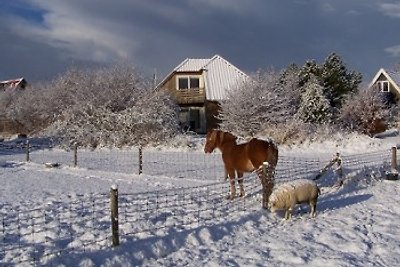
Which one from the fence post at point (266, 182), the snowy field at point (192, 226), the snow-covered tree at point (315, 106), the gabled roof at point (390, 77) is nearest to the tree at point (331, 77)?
the snow-covered tree at point (315, 106)

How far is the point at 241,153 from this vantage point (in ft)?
42.2

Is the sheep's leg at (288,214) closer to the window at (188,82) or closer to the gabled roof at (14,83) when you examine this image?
the window at (188,82)

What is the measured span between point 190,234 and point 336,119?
31.9 m

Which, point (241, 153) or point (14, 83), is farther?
point (14, 83)

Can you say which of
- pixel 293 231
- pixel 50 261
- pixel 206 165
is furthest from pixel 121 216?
pixel 206 165

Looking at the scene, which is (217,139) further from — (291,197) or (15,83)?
(15,83)

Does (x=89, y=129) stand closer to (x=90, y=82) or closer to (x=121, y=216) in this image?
(x=90, y=82)

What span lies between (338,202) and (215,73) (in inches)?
1377

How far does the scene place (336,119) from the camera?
1524 inches

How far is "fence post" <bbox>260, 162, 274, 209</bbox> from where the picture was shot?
1113 cm

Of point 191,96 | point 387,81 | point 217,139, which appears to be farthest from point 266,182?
point 387,81

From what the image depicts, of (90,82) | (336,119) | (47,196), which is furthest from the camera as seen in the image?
(336,119)

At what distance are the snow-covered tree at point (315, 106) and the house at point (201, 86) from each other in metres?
7.02

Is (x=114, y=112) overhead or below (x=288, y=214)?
overhead
